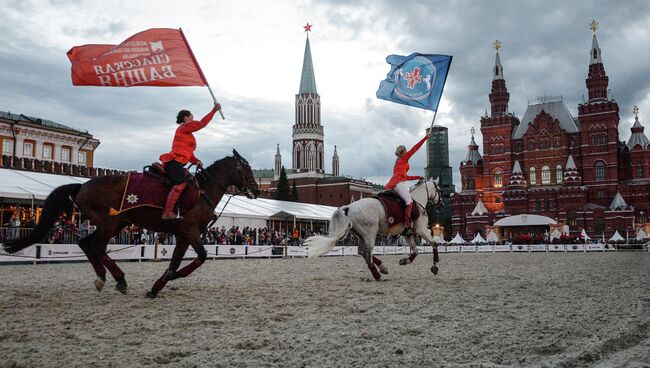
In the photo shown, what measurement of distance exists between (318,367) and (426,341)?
1338 mm

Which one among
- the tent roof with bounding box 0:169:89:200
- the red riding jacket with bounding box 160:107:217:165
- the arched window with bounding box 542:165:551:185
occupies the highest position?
the arched window with bounding box 542:165:551:185

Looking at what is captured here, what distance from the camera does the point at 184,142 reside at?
29.1ft

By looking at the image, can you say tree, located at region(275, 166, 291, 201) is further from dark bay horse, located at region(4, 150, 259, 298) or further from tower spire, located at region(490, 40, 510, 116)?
dark bay horse, located at region(4, 150, 259, 298)

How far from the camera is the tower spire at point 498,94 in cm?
8224

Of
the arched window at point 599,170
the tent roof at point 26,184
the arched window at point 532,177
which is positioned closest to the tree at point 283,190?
the arched window at point 532,177

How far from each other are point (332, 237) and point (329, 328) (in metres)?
5.05

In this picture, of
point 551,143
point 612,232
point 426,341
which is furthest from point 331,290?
point 551,143

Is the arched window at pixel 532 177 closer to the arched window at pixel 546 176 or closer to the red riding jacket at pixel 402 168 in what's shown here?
the arched window at pixel 546 176

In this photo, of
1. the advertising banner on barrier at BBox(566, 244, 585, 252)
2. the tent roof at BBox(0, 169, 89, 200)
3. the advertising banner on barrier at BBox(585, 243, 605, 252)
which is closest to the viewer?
the tent roof at BBox(0, 169, 89, 200)

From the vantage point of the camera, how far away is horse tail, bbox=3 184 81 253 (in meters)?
8.20

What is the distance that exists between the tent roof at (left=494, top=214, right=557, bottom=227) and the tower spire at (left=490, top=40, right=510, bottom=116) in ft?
68.7

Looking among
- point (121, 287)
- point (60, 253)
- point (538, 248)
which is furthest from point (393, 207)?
point (538, 248)

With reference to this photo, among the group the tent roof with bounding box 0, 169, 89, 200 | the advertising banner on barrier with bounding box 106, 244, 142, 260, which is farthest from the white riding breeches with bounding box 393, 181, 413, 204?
the tent roof with bounding box 0, 169, 89, 200

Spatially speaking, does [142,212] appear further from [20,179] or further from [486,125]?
[486,125]
